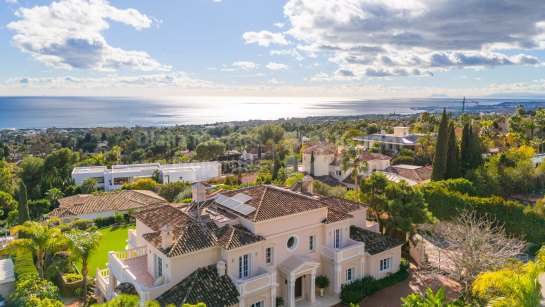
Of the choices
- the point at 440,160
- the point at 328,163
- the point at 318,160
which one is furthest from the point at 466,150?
the point at 318,160

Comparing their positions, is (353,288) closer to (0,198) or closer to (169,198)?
(169,198)

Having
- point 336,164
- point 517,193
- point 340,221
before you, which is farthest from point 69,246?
point 517,193

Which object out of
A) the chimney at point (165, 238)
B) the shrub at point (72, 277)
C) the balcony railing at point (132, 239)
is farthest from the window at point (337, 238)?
the shrub at point (72, 277)

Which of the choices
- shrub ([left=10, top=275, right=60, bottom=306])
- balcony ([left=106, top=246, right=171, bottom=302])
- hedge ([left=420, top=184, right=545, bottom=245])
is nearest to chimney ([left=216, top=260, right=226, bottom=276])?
balcony ([left=106, top=246, right=171, bottom=302])

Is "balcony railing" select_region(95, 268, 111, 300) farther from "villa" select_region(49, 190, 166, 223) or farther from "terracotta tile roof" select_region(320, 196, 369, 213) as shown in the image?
"villa" select_region(49, 190, 166, 223)

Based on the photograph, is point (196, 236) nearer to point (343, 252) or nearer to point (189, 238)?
point (189, 238)

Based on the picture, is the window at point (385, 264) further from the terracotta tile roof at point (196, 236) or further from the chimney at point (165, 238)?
the chimney at point (165, 238)
